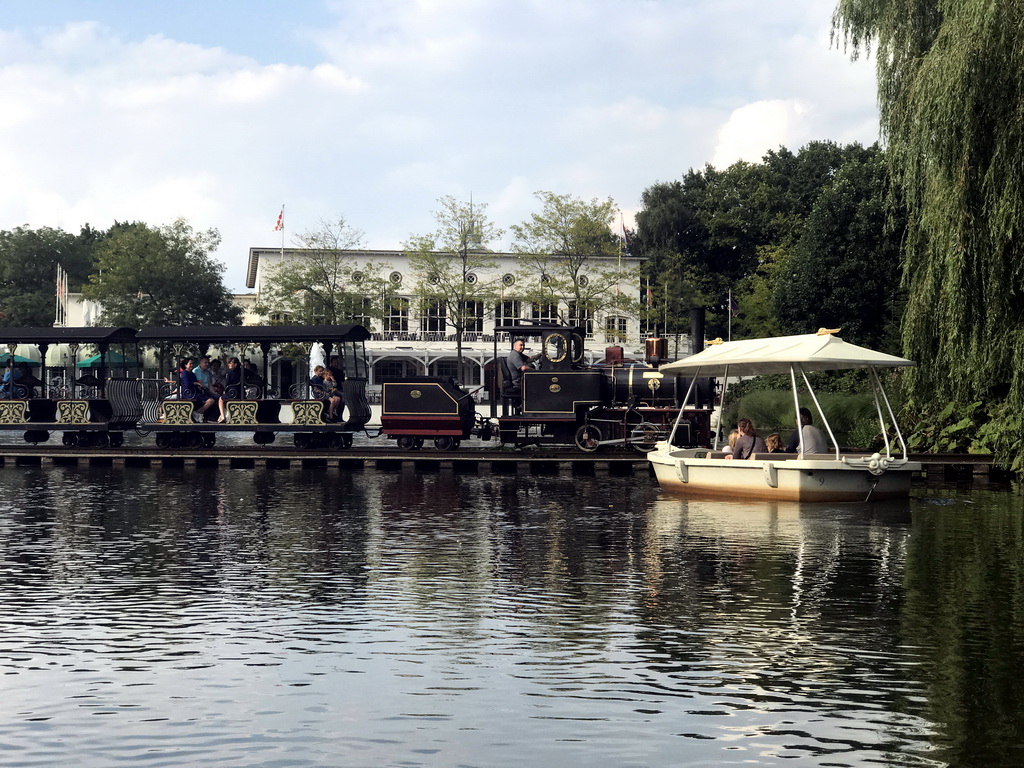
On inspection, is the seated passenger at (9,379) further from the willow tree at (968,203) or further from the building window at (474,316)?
the building window at (474,316)

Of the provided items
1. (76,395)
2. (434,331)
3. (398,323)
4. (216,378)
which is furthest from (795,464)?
(398,323)

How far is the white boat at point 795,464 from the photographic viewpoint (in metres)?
19.9

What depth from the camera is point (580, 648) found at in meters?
9.12

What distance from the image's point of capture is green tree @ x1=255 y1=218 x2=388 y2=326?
6066 cm

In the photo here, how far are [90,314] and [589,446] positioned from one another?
62905 millimetres

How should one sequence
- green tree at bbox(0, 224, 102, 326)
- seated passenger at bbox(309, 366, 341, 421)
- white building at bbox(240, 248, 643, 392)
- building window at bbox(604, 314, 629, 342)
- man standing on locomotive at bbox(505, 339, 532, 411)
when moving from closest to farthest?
man standing on locomotive at bbox(505, 339, 532, 411), seated passenger at bbox(309, 366, 341, 421), building window at bbox(604, 314, 629, 342), white building at bbox(240, 248, 643, 392), green tree at bbox(0, 224, 102, 326)

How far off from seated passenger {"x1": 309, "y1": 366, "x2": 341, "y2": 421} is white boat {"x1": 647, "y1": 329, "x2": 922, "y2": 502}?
11.3 meters

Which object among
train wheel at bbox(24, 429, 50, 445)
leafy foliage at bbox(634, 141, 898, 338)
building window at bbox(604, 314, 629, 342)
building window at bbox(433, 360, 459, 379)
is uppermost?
leafy foliage at bbox(634, 141, 898, 338)

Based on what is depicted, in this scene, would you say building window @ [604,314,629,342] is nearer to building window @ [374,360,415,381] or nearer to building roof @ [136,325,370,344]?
building window @ [374,360,415,381]

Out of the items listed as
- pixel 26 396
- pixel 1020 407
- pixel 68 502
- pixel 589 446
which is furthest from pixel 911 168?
pixel 26 396

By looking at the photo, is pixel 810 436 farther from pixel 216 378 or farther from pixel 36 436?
pixel 36 436

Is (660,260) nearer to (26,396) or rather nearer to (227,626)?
(26,396)

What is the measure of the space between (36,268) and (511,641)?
96923mm

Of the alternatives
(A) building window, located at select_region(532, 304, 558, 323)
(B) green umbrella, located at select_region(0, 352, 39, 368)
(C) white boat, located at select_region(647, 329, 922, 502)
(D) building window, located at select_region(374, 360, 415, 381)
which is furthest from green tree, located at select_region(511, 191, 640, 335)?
(C) white boat, located at select_region(647, 329, 922, 502)
